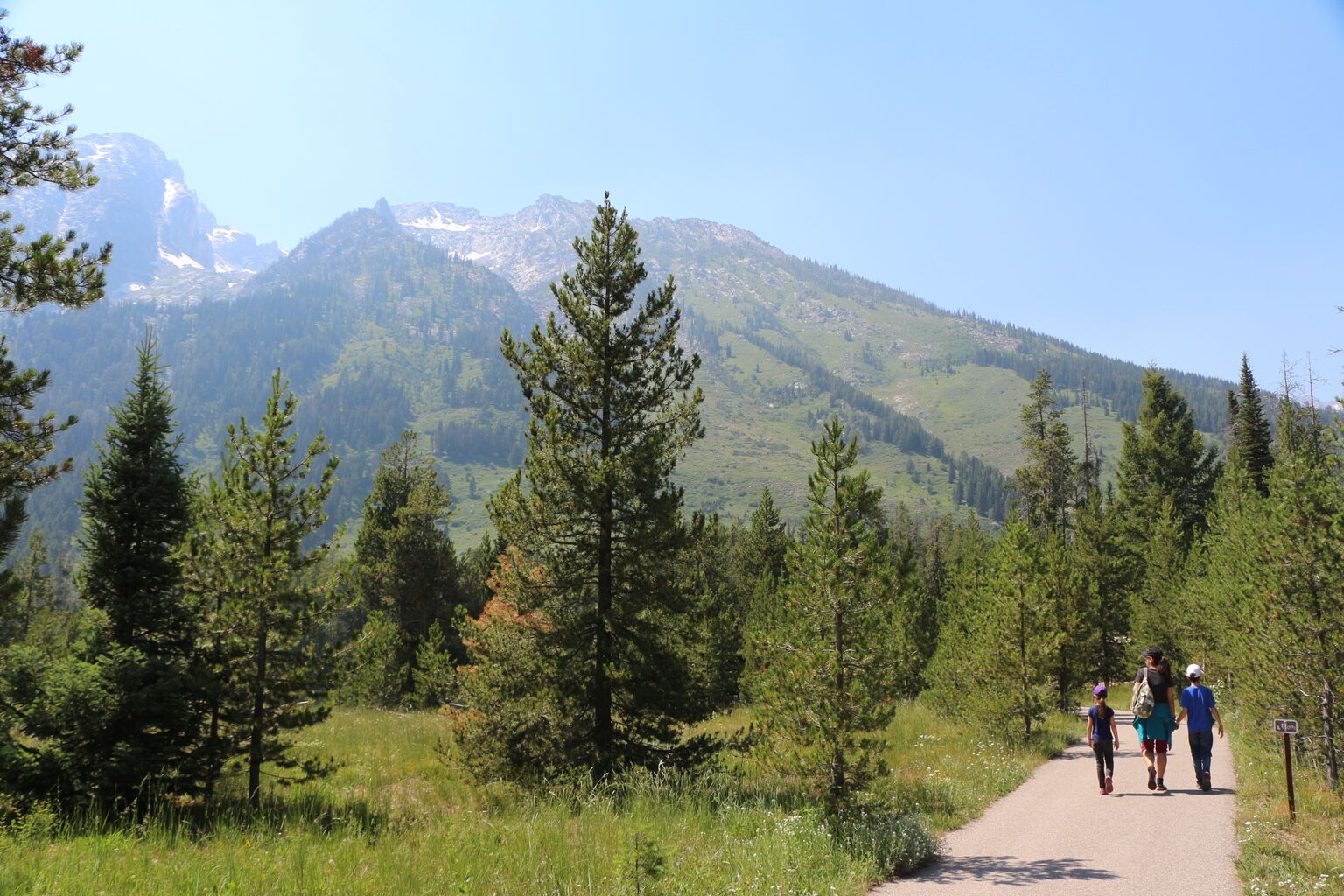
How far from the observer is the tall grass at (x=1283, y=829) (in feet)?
24.2

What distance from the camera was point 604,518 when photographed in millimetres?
13070

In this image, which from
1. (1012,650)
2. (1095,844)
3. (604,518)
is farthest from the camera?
(1012,650)

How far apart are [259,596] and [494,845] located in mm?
6650

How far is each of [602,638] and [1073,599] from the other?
20379 mm

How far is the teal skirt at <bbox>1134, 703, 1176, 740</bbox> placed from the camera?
40.3 feet

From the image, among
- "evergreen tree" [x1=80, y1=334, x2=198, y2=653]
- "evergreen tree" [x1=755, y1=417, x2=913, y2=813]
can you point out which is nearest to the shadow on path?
"evergreen tree" [x1=755, y1=417, x2=913, y2=813]

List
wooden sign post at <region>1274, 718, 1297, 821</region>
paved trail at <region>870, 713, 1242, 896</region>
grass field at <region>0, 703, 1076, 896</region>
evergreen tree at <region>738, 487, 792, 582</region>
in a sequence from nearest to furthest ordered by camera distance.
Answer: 1. grass field at <region>0, 703, 1076, 896</region>
2. paved trail at <region>870, 713, 1242, 896</region>
3. wooden sign post at <region>1274, 718, 1297, 821</region>
4. evergreen tree at <region>738, 487, 792, 582</region>

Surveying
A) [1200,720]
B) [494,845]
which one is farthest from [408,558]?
[1200,720]

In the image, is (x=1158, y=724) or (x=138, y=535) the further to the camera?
(x=1158, y=724)

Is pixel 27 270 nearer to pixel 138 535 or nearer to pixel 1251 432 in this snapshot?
pixel 138 535

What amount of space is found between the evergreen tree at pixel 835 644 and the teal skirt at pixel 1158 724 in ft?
16.1

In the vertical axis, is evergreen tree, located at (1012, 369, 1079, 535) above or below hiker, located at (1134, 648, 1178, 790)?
above

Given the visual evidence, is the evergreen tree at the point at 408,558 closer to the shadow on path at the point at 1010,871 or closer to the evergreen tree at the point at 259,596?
the evergreen tree at the point at 259,596

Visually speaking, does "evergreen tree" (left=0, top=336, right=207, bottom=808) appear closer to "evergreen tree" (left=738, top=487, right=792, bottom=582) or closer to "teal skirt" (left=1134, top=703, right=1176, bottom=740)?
"teal skirt" (left=1134, top=703, right=1176, bottom=740)
